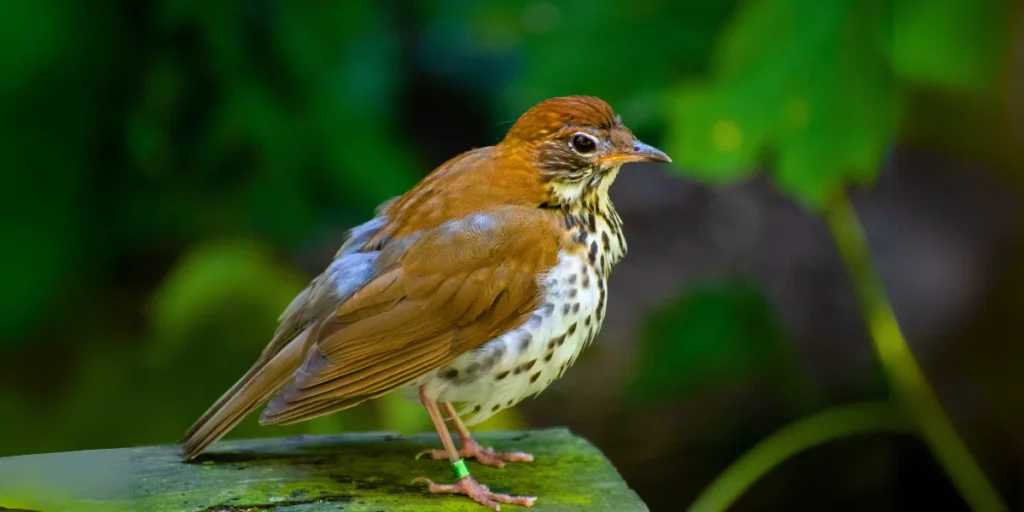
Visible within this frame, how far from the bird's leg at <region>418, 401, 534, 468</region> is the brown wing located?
47cm

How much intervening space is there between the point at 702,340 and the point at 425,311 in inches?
87.0

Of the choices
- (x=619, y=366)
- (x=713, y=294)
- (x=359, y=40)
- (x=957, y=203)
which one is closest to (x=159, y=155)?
(x=359, y=40)

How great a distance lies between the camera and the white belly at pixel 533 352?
10.2 ft

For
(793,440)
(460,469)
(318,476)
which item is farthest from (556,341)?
(793,440)

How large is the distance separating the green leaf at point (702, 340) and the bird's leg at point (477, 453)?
5.29 ft

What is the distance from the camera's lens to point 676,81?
4.35 metres

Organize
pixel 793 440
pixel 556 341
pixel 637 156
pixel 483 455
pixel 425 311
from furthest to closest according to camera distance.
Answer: pixel 793 440 < pixel 483 455 < pixel 637 156 < pixel 556 341 < pixel 425 311

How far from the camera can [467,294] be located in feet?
10.1

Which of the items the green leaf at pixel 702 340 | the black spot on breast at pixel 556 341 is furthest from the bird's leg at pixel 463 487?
the green leaf at pixel 702 340

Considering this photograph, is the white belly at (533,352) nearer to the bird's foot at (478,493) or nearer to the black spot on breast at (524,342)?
the black spot on breast at (524,342)

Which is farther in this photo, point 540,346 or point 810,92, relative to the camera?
point 810,92

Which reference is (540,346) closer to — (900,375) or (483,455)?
(483,455)

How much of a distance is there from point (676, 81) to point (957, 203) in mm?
3591

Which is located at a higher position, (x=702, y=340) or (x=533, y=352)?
(x=702, y=340)
